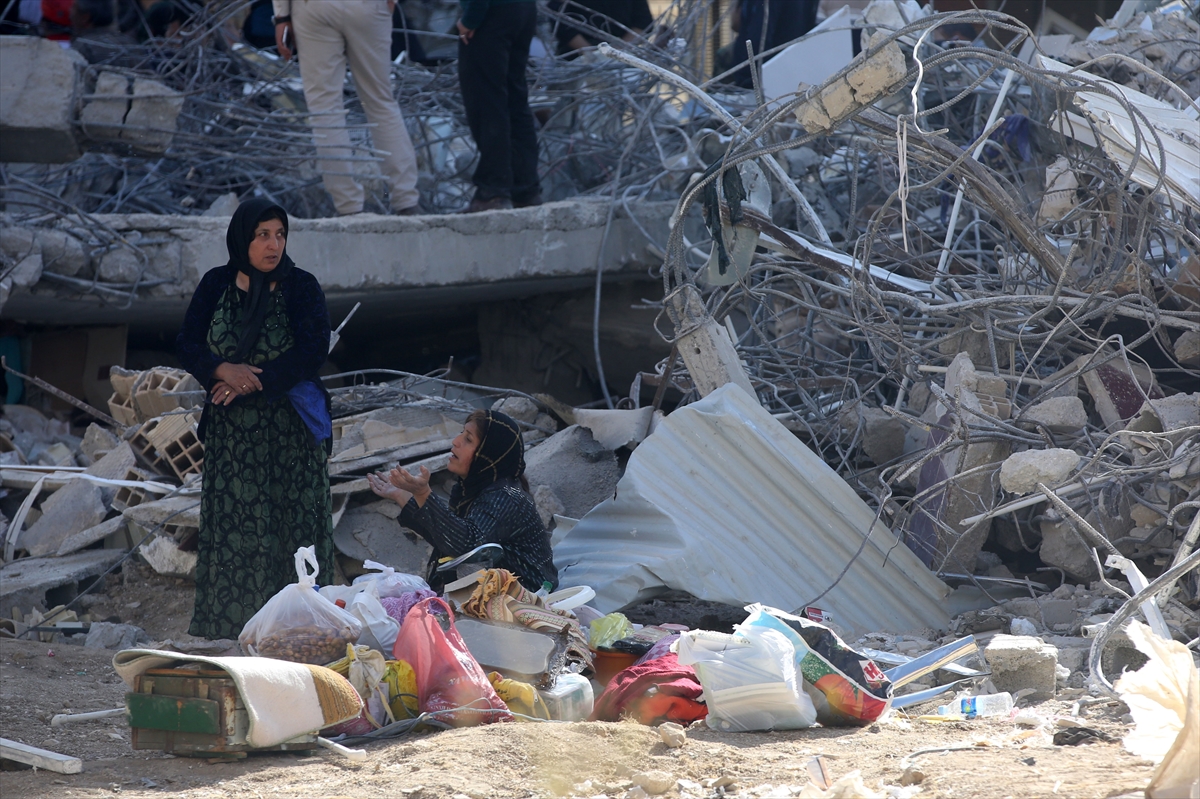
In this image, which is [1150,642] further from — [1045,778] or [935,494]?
[935,494]

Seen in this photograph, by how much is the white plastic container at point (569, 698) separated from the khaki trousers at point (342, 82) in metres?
3.96

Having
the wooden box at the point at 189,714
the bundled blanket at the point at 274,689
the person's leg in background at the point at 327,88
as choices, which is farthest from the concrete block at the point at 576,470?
the wooden box at the point at 189,714

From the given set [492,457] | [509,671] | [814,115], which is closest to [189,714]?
[509,671]

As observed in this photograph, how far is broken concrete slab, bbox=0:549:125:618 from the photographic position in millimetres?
5305

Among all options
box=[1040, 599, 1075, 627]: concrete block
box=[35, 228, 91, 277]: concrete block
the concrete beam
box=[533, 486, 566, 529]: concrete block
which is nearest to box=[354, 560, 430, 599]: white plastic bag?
box=[533, 486, 566, 529]: concrete block

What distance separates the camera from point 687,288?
522 cm

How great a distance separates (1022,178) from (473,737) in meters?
4.73

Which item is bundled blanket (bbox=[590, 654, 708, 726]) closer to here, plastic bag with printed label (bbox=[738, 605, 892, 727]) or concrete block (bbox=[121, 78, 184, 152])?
plastic bag with printed label (bbox=[738, 605, 892, 727])

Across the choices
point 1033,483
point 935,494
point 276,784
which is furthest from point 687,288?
point 276,784

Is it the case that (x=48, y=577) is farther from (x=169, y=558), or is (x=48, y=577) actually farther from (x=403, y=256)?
(x=403, y=256)

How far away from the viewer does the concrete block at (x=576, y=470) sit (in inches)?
219

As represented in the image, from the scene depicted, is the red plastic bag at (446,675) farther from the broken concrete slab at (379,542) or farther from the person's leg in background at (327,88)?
the person's leg in background at (327,88)

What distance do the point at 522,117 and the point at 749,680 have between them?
450 centimetres

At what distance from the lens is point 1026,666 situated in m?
3.62
